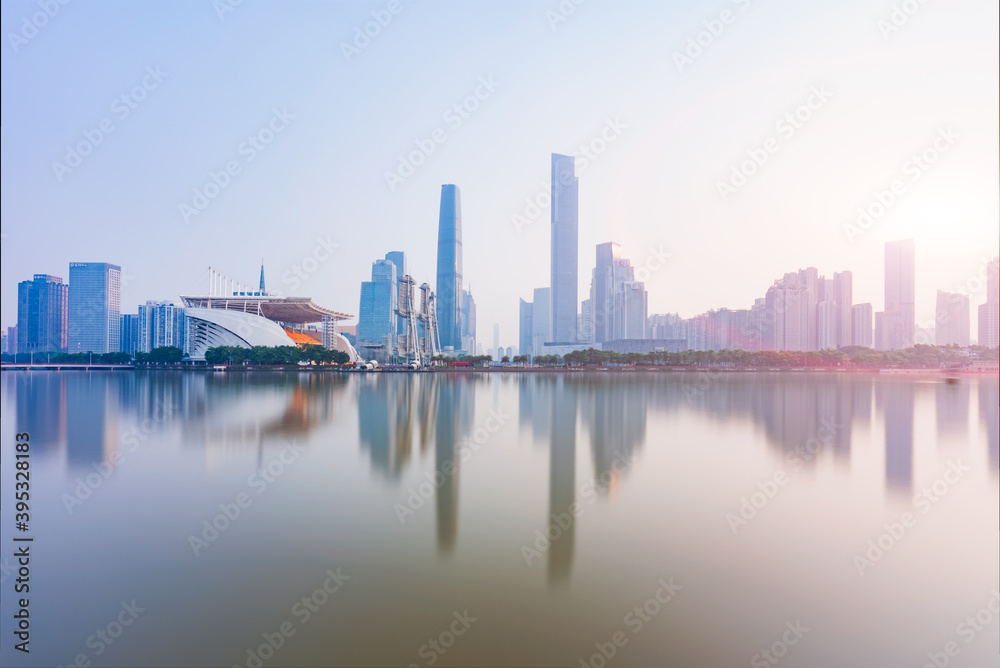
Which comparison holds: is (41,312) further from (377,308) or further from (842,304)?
(842,304)

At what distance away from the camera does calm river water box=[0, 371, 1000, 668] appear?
227 inches

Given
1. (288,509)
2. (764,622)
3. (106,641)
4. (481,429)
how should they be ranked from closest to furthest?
(106,641) < (764,622) < (288,509) < (481,429)

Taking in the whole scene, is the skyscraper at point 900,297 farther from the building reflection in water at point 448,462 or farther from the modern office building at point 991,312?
the building reflection in water at point 448,462

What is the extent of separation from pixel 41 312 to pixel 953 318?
19846 cm

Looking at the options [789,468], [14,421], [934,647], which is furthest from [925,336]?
[14,421]

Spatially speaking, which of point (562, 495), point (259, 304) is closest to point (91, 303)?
point (259, 304)

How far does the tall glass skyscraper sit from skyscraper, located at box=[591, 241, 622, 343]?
49.9m

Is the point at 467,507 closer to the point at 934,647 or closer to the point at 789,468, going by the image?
the point at 934,647

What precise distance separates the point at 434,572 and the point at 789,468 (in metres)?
11.5

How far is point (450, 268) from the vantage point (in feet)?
567

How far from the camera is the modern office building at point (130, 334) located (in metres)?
122

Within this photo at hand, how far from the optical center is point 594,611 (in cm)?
634

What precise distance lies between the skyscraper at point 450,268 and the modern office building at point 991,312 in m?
136

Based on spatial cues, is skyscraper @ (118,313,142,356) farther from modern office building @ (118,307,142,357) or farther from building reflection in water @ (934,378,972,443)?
building reflection in water @ (934,378,972,443)
